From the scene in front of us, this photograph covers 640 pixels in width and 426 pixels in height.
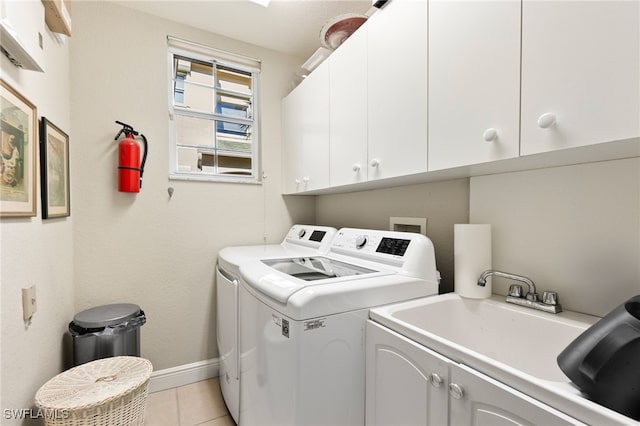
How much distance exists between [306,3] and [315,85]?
1.76 feet

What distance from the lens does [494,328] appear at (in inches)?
46.7

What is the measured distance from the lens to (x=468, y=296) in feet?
4.18

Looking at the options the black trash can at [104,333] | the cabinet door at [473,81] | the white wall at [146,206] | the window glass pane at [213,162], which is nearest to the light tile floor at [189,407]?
the white wall at [146,206]

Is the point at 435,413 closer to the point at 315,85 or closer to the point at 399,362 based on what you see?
the point at 399,362

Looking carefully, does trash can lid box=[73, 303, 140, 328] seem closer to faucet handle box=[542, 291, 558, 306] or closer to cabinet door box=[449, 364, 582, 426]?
cabinet door box=[449, 364, 582, 426]

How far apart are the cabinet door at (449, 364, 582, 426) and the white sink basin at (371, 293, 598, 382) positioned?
7 centimetres

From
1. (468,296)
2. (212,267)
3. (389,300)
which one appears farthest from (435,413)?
(212,267)

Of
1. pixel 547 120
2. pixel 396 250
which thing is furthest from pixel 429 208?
pixel 547 120

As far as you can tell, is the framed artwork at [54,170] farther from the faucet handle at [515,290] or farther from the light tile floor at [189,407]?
the faucet handle at [515,290]

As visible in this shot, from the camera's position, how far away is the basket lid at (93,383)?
118cm

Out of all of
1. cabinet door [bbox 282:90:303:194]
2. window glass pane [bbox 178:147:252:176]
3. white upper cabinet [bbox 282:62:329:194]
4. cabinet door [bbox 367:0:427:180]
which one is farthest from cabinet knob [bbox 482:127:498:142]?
window glass pane [bbox 178:147:252:176]

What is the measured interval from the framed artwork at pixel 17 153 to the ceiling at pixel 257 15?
4.27ft

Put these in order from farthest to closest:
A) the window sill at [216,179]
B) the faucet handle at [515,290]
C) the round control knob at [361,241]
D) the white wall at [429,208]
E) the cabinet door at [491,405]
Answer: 1. the window sill at [216,179]
2. the round control knob at [361,241]
3. the white wall at [429,208]
4. the faucet handle at [515,290]
5. the cabinet door at [491,405]

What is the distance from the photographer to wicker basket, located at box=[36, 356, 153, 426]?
115 centimetres
